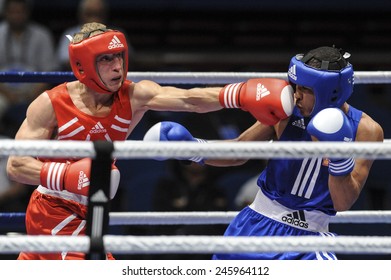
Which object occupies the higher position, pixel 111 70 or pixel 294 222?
pixel 111 70

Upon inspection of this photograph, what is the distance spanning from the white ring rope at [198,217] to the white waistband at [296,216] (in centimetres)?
29

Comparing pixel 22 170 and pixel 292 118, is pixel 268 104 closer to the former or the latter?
pixel 292 118

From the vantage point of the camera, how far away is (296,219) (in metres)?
2.61

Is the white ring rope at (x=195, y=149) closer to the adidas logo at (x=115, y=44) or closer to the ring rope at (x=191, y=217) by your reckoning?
the adidas logo at (x=115, y=44)

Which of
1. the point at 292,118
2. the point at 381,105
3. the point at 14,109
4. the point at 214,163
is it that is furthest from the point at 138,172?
the point at 292,118

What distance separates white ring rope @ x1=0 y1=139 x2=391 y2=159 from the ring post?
52mm

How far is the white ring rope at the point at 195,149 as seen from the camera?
1.76 metres

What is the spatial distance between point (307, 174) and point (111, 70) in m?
0.73

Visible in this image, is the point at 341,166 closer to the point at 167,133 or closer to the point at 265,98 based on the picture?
the point at 265,98

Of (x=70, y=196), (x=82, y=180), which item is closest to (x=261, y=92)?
(x=82, y=180)

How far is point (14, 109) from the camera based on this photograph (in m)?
4.88

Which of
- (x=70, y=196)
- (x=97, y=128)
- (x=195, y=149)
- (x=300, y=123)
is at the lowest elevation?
(x=70, y=196)

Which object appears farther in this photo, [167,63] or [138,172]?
[167,63]

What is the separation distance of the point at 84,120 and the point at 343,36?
3.84 meters
